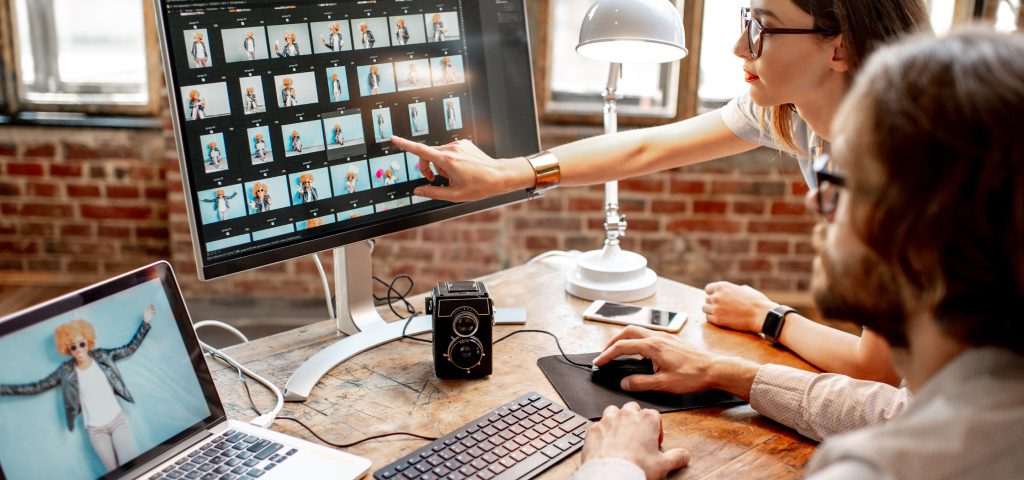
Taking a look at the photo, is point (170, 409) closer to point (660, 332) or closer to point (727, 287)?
point (660, 332)

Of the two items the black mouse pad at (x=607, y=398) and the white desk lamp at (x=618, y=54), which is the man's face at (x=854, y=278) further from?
the white desk lamp at (x=618, y=54)

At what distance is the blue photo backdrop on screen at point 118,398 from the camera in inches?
34.0

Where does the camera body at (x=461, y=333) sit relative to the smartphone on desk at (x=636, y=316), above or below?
above

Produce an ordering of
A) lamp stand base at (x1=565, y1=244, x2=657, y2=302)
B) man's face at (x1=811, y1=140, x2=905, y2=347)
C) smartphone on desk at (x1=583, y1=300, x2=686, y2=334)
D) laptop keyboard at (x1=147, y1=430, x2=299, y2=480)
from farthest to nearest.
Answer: lamp stand base at (x1=565, y1=244, x2=657, y2=302)
smartphone on desk at (x1=583, y1=300, x2=686, y2=334)
laptop keyboard at (x1=147, y1=430, x2=299, y2=480)
man's face at (x1=811, y1=140, x2=905, y2=347)

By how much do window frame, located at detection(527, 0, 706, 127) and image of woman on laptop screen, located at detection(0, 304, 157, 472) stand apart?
2.53m

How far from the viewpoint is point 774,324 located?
1.47 metres

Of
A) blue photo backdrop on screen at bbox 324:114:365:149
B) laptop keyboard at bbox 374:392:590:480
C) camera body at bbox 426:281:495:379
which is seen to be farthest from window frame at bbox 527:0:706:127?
laptop keyboard at bbox 374:392:590:480

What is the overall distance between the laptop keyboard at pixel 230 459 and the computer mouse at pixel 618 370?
0.49 m

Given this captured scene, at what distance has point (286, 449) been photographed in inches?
41.6

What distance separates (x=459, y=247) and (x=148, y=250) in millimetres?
1346

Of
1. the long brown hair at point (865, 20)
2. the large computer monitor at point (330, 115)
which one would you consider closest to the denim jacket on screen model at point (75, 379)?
the large computer monitor at point (330, 115)

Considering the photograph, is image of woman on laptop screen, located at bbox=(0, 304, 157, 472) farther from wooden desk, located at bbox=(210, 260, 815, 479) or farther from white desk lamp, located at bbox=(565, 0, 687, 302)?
white desk lamp, located at bbox=(565, 0, 687, 302)

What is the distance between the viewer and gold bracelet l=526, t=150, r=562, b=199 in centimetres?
158

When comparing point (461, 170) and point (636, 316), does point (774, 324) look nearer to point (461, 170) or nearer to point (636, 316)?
point (636, 316)
